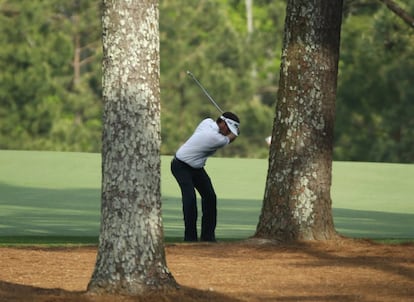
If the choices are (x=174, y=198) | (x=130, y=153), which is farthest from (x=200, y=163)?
(x=174, y=198)

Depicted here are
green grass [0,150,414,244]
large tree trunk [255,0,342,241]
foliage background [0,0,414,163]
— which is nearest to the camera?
large tree trunk [255,0,342,241]

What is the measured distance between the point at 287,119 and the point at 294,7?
113 cm

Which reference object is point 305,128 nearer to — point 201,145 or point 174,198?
point 201,145

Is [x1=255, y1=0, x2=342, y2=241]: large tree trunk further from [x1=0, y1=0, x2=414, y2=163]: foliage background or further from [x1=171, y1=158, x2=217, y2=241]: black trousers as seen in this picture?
[x1=0, y1=0, x2=414, y2=163]: foliage background

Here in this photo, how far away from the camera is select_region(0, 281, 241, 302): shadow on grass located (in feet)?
29.9

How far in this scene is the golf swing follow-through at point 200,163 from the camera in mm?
14164

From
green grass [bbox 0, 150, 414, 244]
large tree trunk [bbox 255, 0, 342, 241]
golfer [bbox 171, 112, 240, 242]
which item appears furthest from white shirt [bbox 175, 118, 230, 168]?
green grass [bbox 0, 150, 414, 244]

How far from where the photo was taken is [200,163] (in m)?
14.3

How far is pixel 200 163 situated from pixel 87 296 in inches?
205

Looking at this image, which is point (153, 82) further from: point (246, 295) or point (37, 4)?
point (37, 4)

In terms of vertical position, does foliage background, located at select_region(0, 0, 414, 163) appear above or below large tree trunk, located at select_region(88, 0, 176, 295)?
above

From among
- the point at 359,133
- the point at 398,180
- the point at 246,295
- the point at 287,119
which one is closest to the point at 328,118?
the point at 287,119

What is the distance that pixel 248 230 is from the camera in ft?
56.9

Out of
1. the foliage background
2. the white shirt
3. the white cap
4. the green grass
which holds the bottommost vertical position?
the green grass
